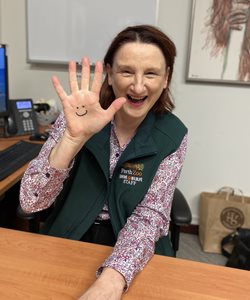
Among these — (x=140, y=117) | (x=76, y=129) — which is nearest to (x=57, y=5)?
(x=140, y=117)

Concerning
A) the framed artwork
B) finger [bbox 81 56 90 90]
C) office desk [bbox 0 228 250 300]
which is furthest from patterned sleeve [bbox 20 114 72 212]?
the framed artwork

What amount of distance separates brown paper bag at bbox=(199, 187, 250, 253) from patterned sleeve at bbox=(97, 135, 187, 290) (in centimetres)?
119

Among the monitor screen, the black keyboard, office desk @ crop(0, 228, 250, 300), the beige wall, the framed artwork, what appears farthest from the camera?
the beige wall

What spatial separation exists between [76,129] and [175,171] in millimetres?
398

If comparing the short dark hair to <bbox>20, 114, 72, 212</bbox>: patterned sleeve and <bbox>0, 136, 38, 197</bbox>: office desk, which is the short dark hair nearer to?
<bbox>20, 114, 72, 212</bbox>: patterned sleeve

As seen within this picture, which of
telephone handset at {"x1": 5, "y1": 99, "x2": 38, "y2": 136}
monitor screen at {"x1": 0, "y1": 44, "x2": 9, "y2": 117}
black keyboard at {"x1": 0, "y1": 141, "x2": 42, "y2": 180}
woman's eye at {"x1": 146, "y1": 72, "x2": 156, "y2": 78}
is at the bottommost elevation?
black keyboard at {"x1": 0, "y1": 141, "x2": 42, "y2": 180}

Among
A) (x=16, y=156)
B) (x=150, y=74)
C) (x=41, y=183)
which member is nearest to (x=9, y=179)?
(x=16, y=156)

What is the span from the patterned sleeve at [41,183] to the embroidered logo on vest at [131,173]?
23 centimetres

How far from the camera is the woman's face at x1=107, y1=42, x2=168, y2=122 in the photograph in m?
1.11

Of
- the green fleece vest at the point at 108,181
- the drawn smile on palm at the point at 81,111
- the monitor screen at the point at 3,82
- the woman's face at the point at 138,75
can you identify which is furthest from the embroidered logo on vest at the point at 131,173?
the monitor screen at the point at 3,82

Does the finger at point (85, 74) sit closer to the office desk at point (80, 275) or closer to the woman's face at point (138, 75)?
the woman's face at point (138, 75)

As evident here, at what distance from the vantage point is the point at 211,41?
85.1 inches

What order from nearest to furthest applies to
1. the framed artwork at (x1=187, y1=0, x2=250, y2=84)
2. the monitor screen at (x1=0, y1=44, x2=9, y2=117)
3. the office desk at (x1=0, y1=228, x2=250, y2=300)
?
the office desk at (x1=0, y1=228, x2=250, y2=300) < the monitor screen at (x1=0, y1=44, x2=9, y2=117) < the framed artwork at (x1=187, y1=0, x2=250, y2=84)

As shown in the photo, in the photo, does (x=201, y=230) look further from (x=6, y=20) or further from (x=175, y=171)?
(x=6, y=20)
